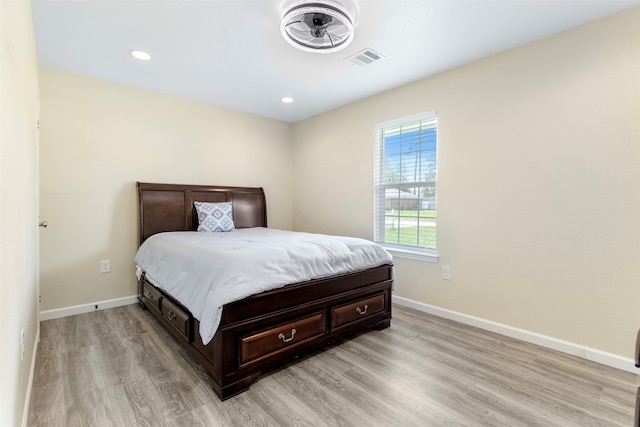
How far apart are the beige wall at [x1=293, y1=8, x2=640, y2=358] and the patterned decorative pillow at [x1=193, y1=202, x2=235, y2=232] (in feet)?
6.96

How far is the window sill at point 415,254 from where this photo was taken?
304 centimetres

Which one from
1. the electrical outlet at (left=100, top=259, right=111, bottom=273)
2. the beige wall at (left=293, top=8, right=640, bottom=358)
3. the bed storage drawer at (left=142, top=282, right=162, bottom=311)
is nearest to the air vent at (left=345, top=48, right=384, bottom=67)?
the beige wall at (left=293, top=8, right=640, bottom=358)

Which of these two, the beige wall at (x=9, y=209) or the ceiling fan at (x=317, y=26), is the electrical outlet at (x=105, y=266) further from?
the ceiling fan at (x=317, y=26)

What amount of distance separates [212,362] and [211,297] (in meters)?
0.41

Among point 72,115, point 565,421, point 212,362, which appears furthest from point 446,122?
point 72,115

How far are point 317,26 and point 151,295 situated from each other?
8.78 feet

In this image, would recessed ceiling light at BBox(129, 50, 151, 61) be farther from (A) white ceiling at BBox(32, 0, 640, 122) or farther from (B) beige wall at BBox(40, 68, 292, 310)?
Result: (B) beige wall at BBox(40, 68, 292, 310)

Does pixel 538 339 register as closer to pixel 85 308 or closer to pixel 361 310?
pixel 361 310

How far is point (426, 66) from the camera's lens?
2836mm

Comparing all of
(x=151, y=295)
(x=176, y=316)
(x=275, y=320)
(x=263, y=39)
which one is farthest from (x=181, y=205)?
(x=275, y=320)

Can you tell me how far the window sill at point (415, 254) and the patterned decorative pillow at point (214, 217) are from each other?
1973 millimetres

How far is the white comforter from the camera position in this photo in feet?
5.75

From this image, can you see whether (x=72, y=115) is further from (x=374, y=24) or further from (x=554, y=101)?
(x=554, y=101)

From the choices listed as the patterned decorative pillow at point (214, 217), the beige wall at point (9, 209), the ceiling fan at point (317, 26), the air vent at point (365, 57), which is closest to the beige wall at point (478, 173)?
the patterned decorative pillow at point (214, 217)
